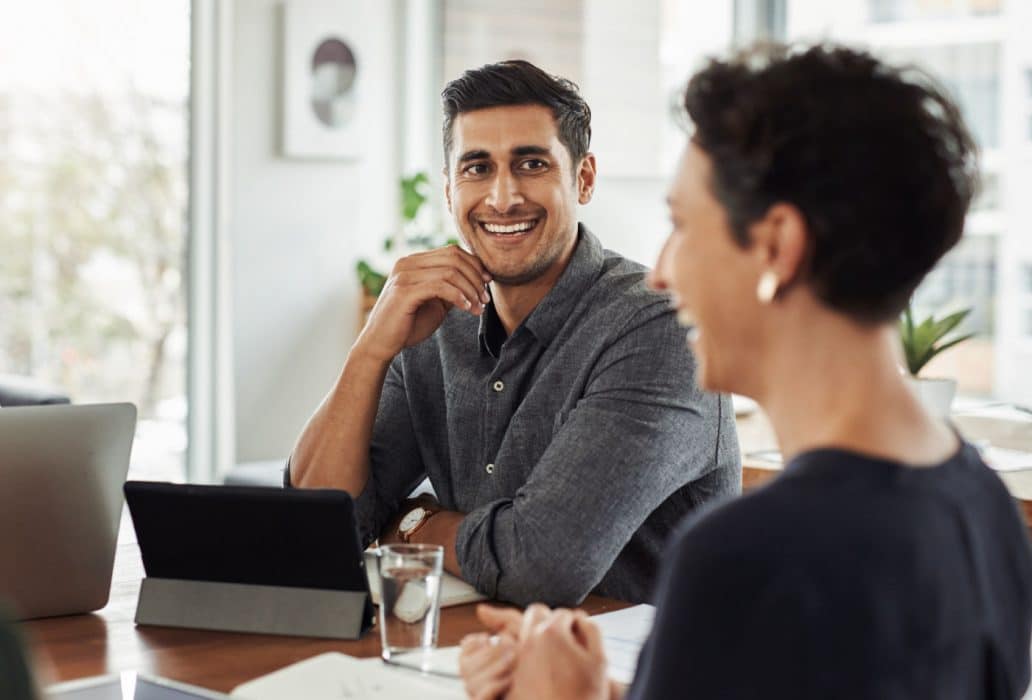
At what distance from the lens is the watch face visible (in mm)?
1990

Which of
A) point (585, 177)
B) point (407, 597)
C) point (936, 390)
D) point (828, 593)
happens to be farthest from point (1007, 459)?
point (828, 593)

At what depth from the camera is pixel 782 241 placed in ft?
3.13

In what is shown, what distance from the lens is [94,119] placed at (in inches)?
187

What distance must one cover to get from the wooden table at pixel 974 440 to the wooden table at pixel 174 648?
103cm

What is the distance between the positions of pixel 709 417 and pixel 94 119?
3.38 meters

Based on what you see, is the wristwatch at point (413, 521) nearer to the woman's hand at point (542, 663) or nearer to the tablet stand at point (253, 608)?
the tablet stand at point (253, 608)

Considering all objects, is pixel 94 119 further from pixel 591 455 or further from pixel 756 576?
pixel 756 576

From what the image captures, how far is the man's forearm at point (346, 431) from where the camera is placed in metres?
2.11

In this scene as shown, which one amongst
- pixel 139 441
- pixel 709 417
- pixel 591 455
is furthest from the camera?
pixel 139 441

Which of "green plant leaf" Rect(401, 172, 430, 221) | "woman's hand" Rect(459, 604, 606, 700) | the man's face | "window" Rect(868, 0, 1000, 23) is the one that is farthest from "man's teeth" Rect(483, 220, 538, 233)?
"window" Rect(868, 0, 1000, 23)

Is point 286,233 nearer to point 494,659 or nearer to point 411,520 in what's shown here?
point 411,520

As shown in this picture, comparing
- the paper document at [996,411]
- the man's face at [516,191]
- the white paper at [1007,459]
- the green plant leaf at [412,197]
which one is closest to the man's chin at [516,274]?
the man's face at [516,191]

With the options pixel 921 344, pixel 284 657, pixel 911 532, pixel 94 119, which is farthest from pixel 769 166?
A: pixel 94 119

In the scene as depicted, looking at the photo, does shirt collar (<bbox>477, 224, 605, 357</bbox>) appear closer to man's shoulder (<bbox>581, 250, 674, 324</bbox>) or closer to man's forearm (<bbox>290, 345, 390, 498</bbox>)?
man's shoulder (<bbox>581, 250, 674, 324</bbox>)
